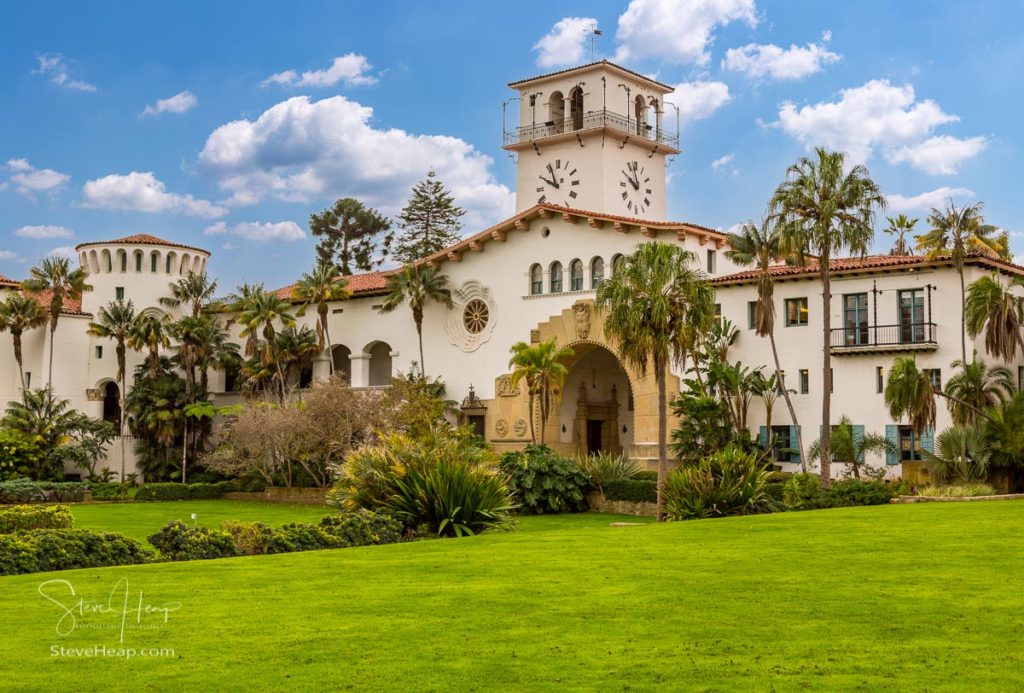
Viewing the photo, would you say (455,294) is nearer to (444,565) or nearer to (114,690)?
(444,565)

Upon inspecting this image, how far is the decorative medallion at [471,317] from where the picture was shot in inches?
2194

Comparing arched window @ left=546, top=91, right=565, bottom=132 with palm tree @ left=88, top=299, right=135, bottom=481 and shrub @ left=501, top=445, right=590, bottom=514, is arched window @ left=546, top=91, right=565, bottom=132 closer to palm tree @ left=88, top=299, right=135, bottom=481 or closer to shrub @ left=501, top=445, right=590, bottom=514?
palm tree @ left=88, top=299, right=135, bottom=481

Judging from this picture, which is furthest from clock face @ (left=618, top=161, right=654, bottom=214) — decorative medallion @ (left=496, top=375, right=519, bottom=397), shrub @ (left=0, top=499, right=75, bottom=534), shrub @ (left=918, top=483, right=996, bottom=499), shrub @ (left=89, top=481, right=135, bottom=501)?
shrub @ (left=0, top=499, right=75, bottom=534)

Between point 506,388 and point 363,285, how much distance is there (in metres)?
11.8

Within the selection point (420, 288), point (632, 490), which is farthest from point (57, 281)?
point (632, 490)

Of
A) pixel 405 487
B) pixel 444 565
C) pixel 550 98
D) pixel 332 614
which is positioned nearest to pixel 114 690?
pixel 332 614

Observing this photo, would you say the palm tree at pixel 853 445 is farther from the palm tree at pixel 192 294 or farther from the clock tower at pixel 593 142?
the palm tree at pixel 192 294

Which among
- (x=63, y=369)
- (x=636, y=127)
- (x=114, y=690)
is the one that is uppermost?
(x=636, y=127)

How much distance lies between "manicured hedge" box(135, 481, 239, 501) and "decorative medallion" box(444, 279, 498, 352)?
39.9 feet

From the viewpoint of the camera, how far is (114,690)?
10.5 metres

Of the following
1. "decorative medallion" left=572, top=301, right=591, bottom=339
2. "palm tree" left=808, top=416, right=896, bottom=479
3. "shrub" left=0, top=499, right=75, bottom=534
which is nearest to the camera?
"shrub" left=0, top=499, right=75, bottom=534

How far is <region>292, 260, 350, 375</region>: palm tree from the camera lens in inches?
2373

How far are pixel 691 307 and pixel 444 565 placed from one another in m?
18.1

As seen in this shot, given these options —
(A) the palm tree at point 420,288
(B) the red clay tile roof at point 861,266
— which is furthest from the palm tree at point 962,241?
(A) the palm tree at point 420,288
